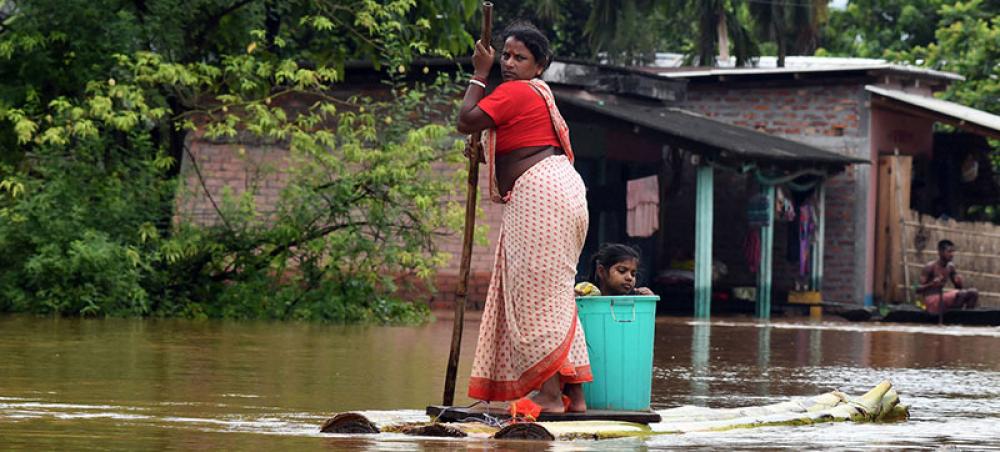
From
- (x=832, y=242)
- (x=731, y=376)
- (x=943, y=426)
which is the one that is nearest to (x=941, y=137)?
(x=832, y=242)

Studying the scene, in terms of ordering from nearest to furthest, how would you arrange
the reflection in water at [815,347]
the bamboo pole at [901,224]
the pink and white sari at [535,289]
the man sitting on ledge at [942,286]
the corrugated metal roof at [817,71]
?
1. the pink and white sari at [535,289]
2. the reflection in water at [815,347]
3. the man sitting on ledge at [942,286]
4. the bamboo pole at [901,224]
5. the corrugated metal roof at [817,71]

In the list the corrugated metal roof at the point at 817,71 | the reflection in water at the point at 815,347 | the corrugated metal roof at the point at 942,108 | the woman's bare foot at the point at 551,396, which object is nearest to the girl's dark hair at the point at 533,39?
the woman's bare foot at the point at 551,396

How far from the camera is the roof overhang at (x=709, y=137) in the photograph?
22.3m

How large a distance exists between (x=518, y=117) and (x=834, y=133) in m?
20.1

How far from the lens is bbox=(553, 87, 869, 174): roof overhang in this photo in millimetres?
22281

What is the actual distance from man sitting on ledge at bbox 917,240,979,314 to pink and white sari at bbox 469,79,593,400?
661 inches

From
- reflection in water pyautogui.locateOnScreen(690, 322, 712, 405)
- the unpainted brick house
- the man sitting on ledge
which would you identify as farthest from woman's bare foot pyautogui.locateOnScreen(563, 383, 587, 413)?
the man sitting on ledge

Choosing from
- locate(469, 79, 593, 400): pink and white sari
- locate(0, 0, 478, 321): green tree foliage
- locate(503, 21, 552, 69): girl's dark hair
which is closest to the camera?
locate(469, 79, 593, 400): pink and white sari

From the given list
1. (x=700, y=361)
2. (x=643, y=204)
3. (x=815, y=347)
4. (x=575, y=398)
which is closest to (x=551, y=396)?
(x=575, y=398)

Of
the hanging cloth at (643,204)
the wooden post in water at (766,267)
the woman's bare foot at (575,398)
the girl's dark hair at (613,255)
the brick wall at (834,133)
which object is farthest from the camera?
the brick wall at (834,133)

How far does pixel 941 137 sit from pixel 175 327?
60.6ft

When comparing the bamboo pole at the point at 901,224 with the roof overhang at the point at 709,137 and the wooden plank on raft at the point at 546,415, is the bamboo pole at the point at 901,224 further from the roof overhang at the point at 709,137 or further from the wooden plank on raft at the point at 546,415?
the wooden plank on raft at the point at 546,415

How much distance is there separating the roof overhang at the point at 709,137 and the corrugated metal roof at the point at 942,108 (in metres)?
1.26

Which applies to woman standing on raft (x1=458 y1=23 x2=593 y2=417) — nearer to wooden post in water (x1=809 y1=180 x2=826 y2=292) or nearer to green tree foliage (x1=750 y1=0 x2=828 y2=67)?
wooden post in water (x1=809 y1=180 x2=826 y2=292)
